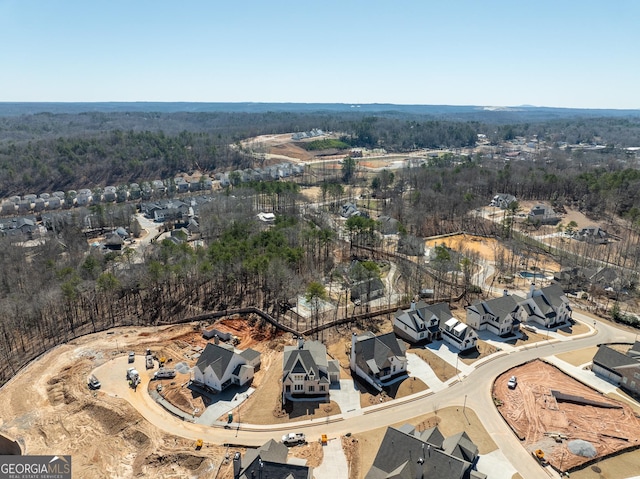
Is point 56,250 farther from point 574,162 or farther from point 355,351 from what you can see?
point 574,162

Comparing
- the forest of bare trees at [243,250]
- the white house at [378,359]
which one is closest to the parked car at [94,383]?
the forest of bare trees at [243,250]

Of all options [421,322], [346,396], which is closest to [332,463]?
[346,396]

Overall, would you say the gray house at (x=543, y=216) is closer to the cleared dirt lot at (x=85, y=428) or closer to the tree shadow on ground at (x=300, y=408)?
the tree shadow on ground at (x=300, y=408)

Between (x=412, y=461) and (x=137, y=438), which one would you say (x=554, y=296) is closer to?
(x=412, y=461)

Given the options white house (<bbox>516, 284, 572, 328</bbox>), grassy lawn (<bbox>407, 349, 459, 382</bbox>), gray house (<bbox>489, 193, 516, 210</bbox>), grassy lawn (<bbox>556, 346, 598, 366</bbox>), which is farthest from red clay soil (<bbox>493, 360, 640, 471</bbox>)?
gray house (<bbox>489, 193, 516, 210</bbox>)

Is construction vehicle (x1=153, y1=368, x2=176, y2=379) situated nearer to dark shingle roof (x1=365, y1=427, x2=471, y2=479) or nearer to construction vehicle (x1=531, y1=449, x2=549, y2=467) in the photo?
dark shingle roof (x1=365, y1=427, x2=471, y2=479)
